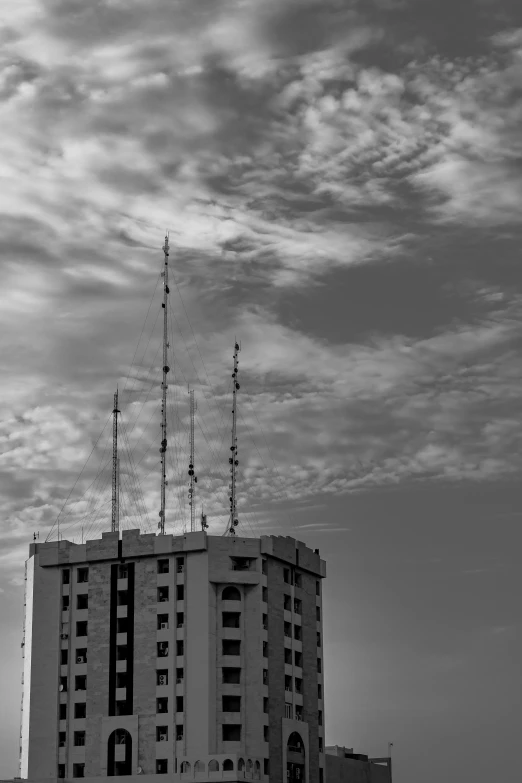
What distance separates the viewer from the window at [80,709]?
162m

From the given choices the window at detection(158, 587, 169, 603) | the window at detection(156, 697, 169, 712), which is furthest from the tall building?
the window at detection(158, 587, 169, 603)

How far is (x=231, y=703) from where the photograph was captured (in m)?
159

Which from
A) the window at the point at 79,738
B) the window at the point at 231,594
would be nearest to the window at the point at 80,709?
the window at the point at 79,738

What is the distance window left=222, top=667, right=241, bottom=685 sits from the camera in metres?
159

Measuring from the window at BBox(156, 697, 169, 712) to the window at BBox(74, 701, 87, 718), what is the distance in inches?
376

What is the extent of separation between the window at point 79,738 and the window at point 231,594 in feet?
74.7

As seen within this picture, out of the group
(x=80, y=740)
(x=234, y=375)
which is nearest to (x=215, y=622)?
(x=80, y=740)

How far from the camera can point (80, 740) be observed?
16075 centimetres

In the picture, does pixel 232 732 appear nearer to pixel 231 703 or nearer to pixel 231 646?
pixel 231 703

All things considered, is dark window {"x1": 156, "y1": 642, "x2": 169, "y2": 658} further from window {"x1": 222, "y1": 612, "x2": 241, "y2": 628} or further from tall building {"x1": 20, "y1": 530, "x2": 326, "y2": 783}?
window {"x1": 222, "y1": 612, "x2": 241, "y2": 628}

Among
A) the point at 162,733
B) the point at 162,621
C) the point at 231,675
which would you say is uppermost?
the point at 162,621

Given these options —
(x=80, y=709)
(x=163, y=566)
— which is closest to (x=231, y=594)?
(x=163, y=566)

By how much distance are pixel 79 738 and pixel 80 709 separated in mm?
3341

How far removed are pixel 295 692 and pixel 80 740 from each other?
26.5m
